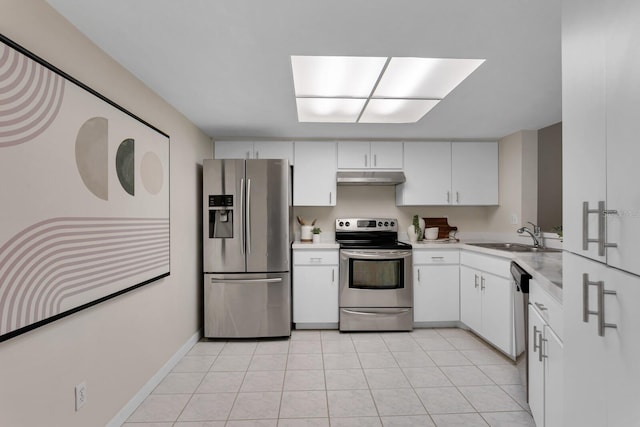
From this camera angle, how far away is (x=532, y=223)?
3582mm

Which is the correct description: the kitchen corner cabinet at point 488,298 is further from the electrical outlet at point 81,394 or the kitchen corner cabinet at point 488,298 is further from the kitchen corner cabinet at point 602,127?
the electrical outlet at point 81,394

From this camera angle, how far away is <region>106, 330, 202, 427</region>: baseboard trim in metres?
2.05

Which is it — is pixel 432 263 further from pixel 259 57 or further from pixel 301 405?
pixel 259 57

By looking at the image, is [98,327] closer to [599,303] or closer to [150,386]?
[150,386]

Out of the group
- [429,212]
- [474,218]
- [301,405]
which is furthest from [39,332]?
[474,218]

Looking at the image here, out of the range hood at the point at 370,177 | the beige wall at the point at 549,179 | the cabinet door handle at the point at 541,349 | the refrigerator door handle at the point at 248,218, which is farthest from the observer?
the range hood at the point at 370,177

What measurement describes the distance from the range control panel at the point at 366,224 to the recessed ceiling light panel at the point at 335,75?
6.08ft

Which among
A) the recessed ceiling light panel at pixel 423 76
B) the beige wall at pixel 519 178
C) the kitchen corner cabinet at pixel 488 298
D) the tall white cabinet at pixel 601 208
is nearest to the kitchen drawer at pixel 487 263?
the kitchen corner cabinet at pixel 488 298

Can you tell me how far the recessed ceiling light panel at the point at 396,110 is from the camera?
287cm

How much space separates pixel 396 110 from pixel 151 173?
214cm

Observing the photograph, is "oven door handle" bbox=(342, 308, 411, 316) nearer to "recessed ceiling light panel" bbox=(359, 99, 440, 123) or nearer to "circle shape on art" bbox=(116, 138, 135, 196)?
"recessed ceiling light panel" bbox=(359, 99, 440, 123)

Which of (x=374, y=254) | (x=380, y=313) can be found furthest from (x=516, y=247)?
(x=380, y=313)

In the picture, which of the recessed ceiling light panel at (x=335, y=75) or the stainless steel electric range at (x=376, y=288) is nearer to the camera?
the recessed ceiling light panel at (x=335, y=75)

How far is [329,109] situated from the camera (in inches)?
122
